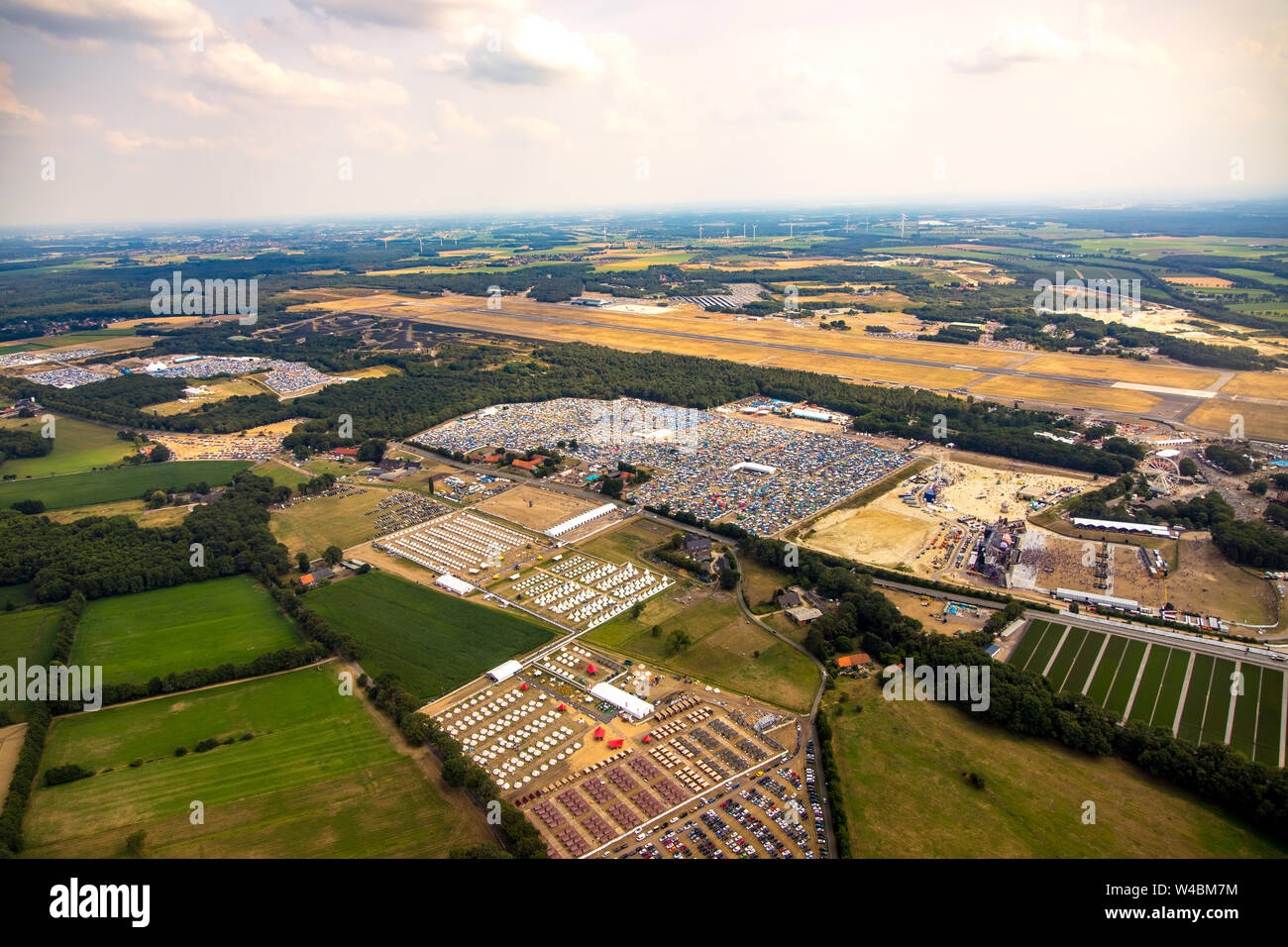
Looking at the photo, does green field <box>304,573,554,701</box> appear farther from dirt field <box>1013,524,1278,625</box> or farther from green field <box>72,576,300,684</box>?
dirt field <box>1013,524,1278,625</box>

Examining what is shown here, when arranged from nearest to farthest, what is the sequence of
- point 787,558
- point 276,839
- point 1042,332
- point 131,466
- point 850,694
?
1. point 276,839
2. point 850,694
3. point 787,558
4. point 131,466
5. point 1042,332

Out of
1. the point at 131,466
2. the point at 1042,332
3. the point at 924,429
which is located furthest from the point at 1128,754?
the point at 1042,332

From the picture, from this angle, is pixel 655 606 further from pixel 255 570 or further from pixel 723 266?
pixel 723 266

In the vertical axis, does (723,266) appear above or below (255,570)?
above

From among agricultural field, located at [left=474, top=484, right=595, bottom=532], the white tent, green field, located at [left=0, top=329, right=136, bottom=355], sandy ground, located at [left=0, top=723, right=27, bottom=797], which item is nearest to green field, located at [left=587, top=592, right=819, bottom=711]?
the white tent

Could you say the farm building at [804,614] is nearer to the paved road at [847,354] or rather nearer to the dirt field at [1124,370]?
the paved road at [847,354]

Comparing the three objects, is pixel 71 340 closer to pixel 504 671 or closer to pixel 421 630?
pixel 421 630

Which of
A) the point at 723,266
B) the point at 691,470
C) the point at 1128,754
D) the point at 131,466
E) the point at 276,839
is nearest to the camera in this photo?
the point at 276,839
